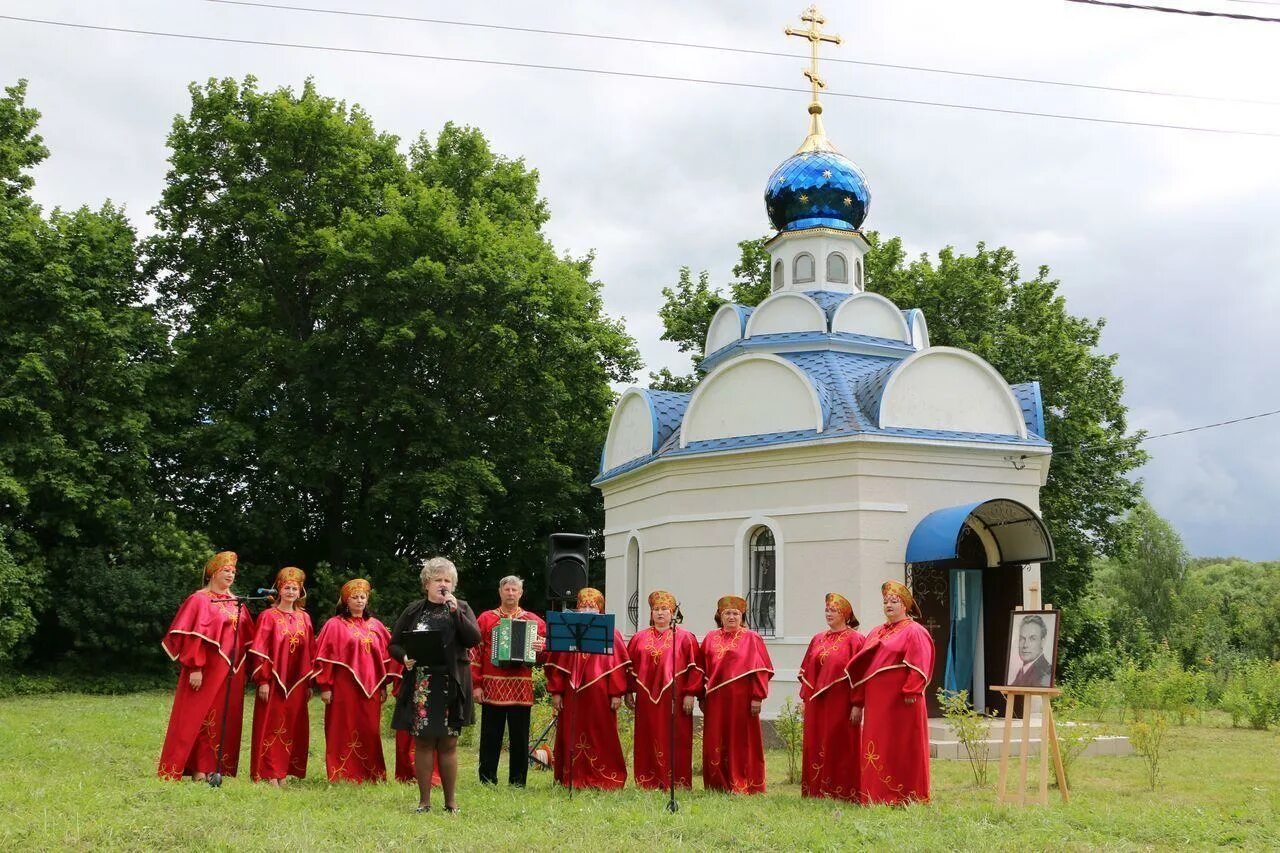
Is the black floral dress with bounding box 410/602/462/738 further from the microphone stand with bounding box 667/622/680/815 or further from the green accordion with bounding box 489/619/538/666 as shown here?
the microphone stand with bounding box 667/622/680/815

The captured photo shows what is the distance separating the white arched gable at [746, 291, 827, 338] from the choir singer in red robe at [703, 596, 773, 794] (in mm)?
8970

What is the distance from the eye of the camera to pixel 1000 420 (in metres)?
16.5

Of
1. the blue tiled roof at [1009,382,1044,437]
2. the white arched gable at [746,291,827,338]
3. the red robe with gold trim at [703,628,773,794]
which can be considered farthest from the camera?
the white arched gable at [746,291,827,338]

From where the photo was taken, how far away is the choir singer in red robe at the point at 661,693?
34.2 feet

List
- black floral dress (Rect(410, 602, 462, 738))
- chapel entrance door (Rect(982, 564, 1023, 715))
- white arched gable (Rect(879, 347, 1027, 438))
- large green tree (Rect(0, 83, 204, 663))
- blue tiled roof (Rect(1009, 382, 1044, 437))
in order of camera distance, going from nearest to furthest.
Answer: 1. black floral dress (Rect(410, 602, 462, 738))
2. white arched gable (Rect(879, 347, 1027, 438))
3. chapel entrance door (Rect(982, 564, 1023, 715))
4. blue tiled roof (Rect(1009, 382, 1044, 437))
5. large green tree (Rect(0, 83, 204, 663))

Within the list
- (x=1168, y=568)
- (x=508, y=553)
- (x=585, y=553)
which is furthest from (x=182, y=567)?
(x=1168, y=568)

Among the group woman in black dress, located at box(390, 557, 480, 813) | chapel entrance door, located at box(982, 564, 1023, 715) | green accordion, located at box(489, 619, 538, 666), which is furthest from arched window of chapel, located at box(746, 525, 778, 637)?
woman in black dress, located at box(390, 557, 480, 813)

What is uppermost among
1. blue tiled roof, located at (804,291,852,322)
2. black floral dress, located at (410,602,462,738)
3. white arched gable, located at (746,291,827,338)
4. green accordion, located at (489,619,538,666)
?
blue tiled roof, located at (804,291,852,322)

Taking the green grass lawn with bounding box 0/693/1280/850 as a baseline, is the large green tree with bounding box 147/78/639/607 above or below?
above

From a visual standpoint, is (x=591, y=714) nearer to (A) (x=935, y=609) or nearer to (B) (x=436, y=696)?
(B) (x=436, y=696)

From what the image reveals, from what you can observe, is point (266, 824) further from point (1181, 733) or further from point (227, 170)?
point (227, 170)

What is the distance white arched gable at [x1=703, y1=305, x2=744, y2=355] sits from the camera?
64.7ft

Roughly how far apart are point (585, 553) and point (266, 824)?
5604mm

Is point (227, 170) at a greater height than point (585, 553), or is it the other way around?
point (227, 170)
